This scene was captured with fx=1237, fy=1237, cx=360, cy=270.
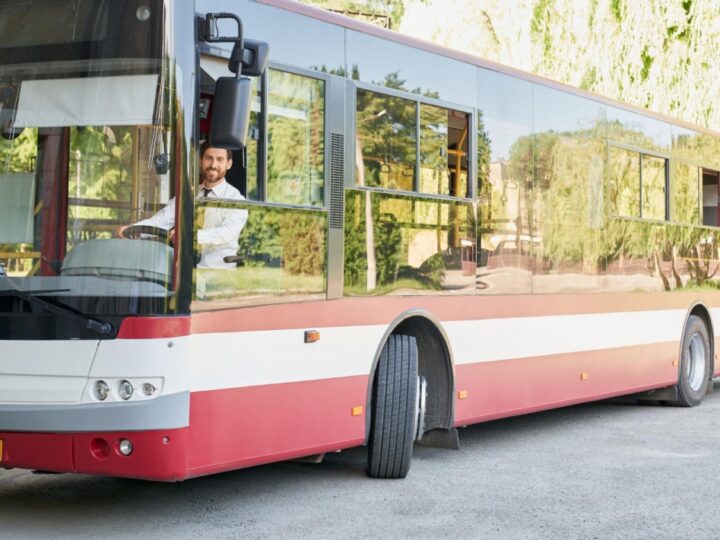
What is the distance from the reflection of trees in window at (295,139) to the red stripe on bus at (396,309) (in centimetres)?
70

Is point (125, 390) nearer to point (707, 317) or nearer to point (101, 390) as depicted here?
point (101, 390)

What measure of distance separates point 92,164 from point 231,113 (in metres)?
0.81

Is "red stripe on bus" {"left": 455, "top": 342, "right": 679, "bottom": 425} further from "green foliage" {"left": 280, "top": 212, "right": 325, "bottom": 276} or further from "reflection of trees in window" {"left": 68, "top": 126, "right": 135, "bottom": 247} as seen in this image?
"reflection of trees in window" {"left": 68, "top": 126, "right": 135, "bottom": 247}

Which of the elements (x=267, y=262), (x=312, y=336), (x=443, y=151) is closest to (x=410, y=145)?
(x=443, y=151)

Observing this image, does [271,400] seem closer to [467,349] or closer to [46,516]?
[46,516]

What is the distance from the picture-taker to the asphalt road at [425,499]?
7137 mm

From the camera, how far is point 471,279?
31.6 feet

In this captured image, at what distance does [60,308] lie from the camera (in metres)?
6.63

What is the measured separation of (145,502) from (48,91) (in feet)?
8.94

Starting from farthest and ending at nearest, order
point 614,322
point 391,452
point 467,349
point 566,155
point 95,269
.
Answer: point 614,322 < point 566,155 < point 467,349 < point 391,452 < point 95,269

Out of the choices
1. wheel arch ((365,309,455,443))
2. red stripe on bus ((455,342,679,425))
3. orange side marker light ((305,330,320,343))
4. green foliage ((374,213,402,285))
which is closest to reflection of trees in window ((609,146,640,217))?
red stripe on bus ((455,342,679,425))

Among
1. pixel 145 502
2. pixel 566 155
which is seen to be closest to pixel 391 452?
pixel 145 502

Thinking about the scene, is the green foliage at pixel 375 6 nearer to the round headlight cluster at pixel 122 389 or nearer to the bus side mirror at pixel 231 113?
the bus side mirror at pixel 231 113

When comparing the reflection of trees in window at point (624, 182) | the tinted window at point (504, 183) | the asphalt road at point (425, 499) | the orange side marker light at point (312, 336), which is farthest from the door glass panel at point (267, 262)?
the reflection of trees in window at point (624, 182)
